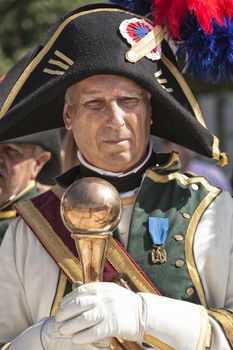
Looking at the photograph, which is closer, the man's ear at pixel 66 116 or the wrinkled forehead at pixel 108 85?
the wrinkled forehead at pixel 108 85

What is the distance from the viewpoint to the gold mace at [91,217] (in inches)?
146

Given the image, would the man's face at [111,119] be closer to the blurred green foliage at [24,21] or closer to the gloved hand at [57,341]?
the gloved hand at [57,341]

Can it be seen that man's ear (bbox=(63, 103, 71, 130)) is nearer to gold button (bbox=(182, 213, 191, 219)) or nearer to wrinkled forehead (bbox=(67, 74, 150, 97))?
wrinkled forehead (bbox=(67, 74, 150, 97))

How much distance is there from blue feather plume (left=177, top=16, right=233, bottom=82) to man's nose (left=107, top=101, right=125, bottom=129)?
48 centimetres

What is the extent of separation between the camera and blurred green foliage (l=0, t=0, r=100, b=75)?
9.95 meters

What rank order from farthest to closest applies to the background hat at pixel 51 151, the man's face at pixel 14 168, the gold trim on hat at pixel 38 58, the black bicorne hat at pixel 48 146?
the background hat at pixel 51 151 → the black bicorne hat at pixel 48 146 → the man's face at pixel 14 168 → the gold trim on hat at pixel 38 58

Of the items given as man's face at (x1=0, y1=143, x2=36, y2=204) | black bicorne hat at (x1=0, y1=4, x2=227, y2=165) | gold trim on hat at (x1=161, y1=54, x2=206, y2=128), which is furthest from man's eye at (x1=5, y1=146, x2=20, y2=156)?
gold trim on hat at (x1=161, y1=54, x2=206, y2=128)

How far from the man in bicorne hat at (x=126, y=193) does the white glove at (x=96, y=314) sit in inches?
9.7

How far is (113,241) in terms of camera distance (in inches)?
168

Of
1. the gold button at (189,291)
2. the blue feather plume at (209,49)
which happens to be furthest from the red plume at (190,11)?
the gold button at (189,291)

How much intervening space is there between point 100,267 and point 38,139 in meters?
2.66

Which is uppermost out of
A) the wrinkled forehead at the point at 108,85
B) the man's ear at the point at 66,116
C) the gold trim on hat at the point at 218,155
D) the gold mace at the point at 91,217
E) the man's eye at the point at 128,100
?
the wrinkled forehead at the point at 108,85

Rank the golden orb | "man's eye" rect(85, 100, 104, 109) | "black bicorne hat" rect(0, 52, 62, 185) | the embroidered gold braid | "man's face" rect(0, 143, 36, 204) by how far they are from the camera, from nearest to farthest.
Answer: the golden orb < the embroidered gold braid < "man's eye" rect(85, 100, 104, 109) < "man's face" rect(0, 143, 36, 204) < "black bicorne hat" rect(0, 52, 62, 185)

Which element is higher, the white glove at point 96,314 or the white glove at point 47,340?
the white glove at point 96,314
